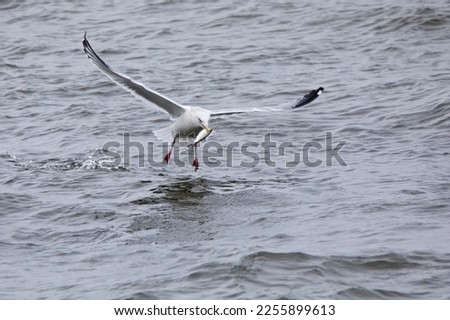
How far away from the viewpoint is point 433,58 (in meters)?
14.1

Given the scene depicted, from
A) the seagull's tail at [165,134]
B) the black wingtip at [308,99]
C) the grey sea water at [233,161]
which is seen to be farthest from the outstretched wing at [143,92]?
the black wingtip at [308,99]

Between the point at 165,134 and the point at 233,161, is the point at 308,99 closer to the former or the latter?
the point at 233,161

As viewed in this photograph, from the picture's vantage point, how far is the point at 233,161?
34.7ft

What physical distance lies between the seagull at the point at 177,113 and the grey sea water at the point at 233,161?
36 centimetres

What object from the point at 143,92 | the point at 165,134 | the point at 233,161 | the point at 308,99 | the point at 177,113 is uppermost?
the point at 143,92

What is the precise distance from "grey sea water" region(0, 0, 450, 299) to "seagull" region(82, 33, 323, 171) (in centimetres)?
36

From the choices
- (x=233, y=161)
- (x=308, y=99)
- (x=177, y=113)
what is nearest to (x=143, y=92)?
(x=177, y=113)

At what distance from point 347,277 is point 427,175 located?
2.80 m

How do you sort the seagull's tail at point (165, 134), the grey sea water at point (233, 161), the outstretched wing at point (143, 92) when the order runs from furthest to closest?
the seagull's tail at point (165, 134)
the outstretched wing at point (143, 92)
the grey sea water at point (233, 161)

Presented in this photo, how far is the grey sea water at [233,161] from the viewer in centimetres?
701

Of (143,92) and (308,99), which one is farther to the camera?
(143,92)

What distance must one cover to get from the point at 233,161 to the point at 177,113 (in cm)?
86

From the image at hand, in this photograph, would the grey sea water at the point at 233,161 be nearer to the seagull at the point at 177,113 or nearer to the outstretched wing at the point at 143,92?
the seagull at the point at 177,113

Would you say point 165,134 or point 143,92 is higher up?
point 143,92
